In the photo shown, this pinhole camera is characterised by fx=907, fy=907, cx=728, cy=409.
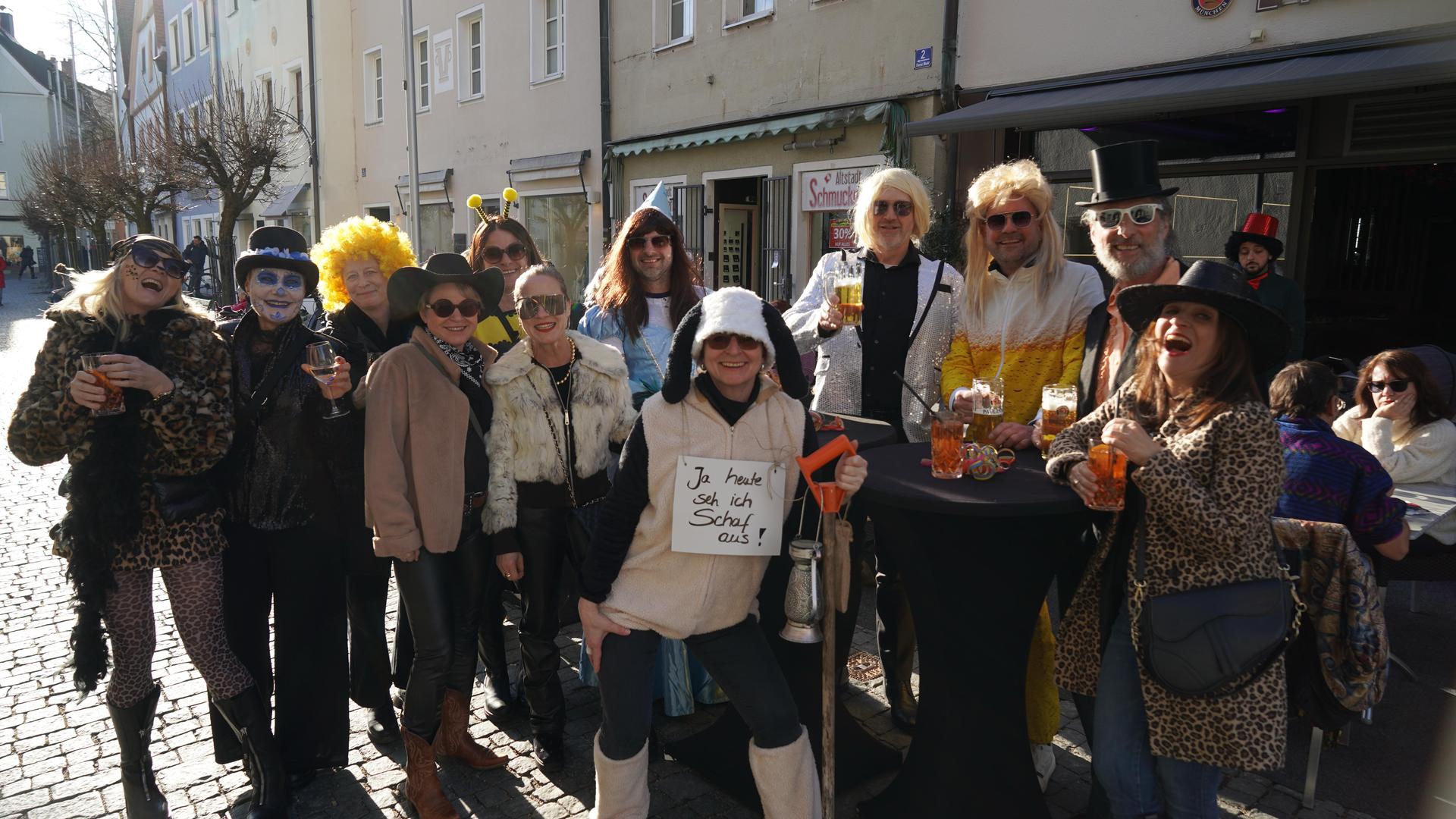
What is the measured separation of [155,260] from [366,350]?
2.61 ft

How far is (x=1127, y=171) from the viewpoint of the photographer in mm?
3227

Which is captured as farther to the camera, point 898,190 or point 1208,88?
point 1208,88

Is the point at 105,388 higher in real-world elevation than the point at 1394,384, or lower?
higher

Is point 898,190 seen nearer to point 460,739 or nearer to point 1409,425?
point 460,739

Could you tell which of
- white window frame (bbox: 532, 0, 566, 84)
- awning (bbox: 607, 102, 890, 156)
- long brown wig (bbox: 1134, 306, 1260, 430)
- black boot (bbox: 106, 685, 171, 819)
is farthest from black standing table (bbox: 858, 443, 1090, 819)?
white window frame (bbox: 532, 0, 566, 84)

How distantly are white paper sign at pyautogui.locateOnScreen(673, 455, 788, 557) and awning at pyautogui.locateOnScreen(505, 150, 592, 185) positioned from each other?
14.1 metres

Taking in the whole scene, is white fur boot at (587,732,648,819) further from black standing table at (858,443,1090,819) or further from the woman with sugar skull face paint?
the woman with sugar skull face paint

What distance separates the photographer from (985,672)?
2947 mm

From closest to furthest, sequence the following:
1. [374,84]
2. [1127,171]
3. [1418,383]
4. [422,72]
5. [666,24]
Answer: [1127,171] < [1418,383] < [666,24] < [422,72] < [374,84]

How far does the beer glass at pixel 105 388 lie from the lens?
282 cm

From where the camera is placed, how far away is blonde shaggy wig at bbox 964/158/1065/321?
3438mm

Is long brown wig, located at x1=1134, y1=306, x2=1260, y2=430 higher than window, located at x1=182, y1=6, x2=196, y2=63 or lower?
lower

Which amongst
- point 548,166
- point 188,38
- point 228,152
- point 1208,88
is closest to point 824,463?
point 1208,88

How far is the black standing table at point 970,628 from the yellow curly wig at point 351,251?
241 centimetres
